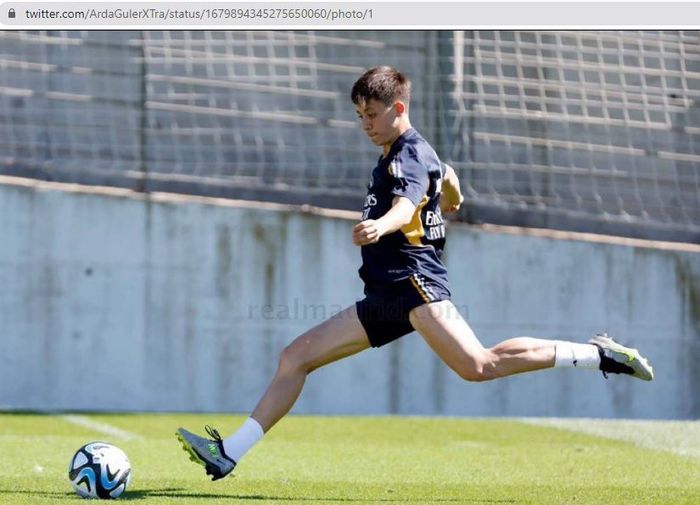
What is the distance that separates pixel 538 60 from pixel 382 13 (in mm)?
1385

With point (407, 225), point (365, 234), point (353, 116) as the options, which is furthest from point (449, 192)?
point (353, 116)

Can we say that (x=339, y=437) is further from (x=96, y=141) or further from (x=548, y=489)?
(x=96, y=141)

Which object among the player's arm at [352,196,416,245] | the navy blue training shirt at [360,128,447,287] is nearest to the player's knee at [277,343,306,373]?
the navy blue training shirt at [360,128,447,287]

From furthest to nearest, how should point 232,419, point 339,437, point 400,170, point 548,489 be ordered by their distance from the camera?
point 232,419 → point 339,437 → point 548,489 → point 400,170

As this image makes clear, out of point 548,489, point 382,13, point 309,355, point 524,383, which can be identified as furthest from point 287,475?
point 382,13

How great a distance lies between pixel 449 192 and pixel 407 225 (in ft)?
1.62

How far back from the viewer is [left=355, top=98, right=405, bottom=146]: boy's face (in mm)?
5785

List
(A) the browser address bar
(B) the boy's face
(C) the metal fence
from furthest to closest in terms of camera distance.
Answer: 1. (C) the metal fence
2. (A) the browser address bar
3. (B) the boy's face

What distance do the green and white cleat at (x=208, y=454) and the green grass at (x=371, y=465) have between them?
4.7 inches

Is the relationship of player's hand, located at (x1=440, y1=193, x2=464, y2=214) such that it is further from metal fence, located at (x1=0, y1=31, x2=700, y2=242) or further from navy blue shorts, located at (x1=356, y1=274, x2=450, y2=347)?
metal fence, located at (x1=0, y1=31, x2=700, y2=242)

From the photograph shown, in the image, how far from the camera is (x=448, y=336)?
5.76 meters

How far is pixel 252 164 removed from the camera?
10.6 meters

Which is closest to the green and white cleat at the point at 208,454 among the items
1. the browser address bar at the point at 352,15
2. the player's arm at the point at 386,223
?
the player's arm at the point at 386,223

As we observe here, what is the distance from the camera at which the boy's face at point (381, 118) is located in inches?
228
